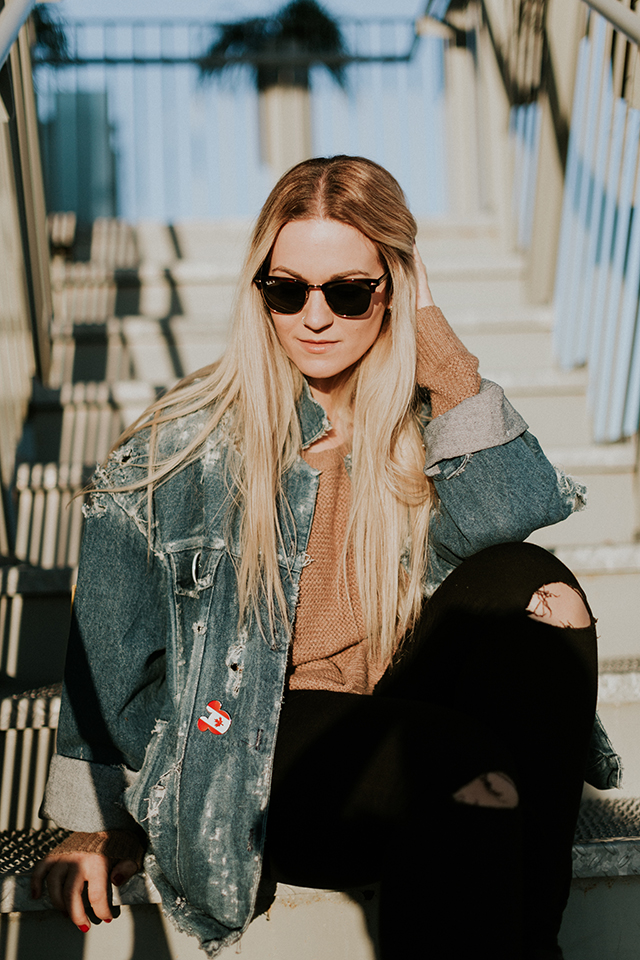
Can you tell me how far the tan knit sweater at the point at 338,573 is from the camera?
1.14 meters

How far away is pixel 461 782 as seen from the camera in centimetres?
84

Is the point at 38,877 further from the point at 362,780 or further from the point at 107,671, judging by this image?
the point at 362,780

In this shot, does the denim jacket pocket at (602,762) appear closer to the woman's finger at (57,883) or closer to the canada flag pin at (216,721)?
the canada flag pin at (216,721)

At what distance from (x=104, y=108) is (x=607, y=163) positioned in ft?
13.7

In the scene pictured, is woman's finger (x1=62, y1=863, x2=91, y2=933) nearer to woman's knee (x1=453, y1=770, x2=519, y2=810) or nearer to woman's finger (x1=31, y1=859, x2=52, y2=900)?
woman's finger (x1=31, y1=859, x2=52, y2=900)

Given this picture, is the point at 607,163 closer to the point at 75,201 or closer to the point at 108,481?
the point at 108,481

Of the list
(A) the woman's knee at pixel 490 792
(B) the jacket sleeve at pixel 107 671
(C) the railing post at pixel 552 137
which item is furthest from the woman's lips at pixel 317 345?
(C) the railing post at pixel 552 137

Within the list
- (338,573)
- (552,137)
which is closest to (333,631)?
(338,573)

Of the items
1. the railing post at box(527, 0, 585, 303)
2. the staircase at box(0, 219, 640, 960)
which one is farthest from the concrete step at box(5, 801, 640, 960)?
the railing post at box(527, 0, 585, 303)

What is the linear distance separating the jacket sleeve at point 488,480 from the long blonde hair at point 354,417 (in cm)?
7

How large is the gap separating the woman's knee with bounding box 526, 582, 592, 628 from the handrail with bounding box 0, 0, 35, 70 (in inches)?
53.0

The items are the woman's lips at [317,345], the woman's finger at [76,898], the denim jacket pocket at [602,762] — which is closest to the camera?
the woman's finger at [76,898]

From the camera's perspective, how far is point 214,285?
2.82 m

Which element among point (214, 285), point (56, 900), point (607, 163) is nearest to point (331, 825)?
point (56, 900)
